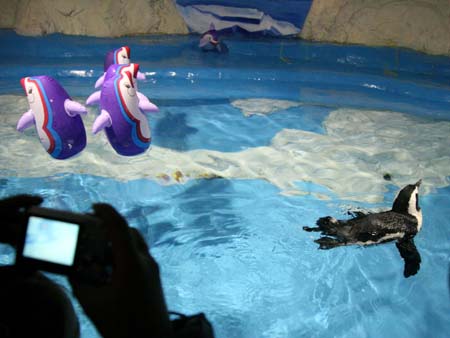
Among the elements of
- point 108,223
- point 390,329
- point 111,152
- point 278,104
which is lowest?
point 390,329

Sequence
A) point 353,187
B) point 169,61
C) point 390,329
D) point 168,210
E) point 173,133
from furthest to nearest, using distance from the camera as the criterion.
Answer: point 169,61 → point 173,133 → point 353,187 → point 168,210 → point 390,329

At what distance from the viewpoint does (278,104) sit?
4.86 m

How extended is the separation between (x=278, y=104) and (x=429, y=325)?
2932 mm

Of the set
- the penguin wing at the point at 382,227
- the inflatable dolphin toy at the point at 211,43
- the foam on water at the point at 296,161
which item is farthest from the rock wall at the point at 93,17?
the penguin wing at the point at 382,227

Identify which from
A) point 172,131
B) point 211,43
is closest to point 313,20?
point 211,43

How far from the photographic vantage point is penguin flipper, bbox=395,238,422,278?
2459 millimetres

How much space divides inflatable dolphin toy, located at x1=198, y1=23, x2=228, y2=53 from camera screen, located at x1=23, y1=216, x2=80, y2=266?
5268 mm

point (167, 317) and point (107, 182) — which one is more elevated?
point (167, 317)

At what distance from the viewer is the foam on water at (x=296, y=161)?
3.46 m

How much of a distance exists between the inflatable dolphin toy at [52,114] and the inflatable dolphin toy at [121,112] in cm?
15

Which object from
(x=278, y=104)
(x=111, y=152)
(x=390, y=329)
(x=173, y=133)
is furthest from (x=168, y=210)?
(x=278, y=104)

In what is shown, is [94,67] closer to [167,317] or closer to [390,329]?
[390,329]

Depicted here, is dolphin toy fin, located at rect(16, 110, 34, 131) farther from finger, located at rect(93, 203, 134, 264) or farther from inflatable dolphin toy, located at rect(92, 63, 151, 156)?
finger, located at rect(93, 203, 134, 264)

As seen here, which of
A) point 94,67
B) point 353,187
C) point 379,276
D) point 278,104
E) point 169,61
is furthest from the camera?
point 169,61
